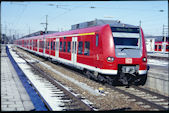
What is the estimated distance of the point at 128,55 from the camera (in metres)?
10.3

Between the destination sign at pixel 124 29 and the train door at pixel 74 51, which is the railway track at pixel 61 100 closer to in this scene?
the destination sign at pixel 124 29

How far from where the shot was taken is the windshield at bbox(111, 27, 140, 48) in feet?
34.4

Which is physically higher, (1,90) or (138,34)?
(138,34)

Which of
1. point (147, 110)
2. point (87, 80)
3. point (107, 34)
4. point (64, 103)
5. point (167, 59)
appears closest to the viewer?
point (147, 110)

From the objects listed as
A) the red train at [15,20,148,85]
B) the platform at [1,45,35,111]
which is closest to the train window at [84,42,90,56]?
the red train at [15,20,148,85]

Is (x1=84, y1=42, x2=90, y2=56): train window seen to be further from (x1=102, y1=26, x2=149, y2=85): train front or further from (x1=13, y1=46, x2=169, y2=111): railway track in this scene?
(x1=13, y1=46, x2=169, y2=111): railway track

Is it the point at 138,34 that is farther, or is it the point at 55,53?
the point at 55,53

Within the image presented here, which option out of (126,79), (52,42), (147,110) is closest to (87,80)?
(126,79)

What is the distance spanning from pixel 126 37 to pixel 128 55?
0.92m

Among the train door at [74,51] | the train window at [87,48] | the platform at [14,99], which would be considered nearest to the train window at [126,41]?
the train window at [87,48]

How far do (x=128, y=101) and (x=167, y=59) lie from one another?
21831mm

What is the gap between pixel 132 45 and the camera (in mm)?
10727

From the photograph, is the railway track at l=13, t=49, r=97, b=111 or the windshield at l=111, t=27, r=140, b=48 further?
the windshield at l=111, t=27, r=140, b=48

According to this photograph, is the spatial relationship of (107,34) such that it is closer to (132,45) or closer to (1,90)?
(132,45)
